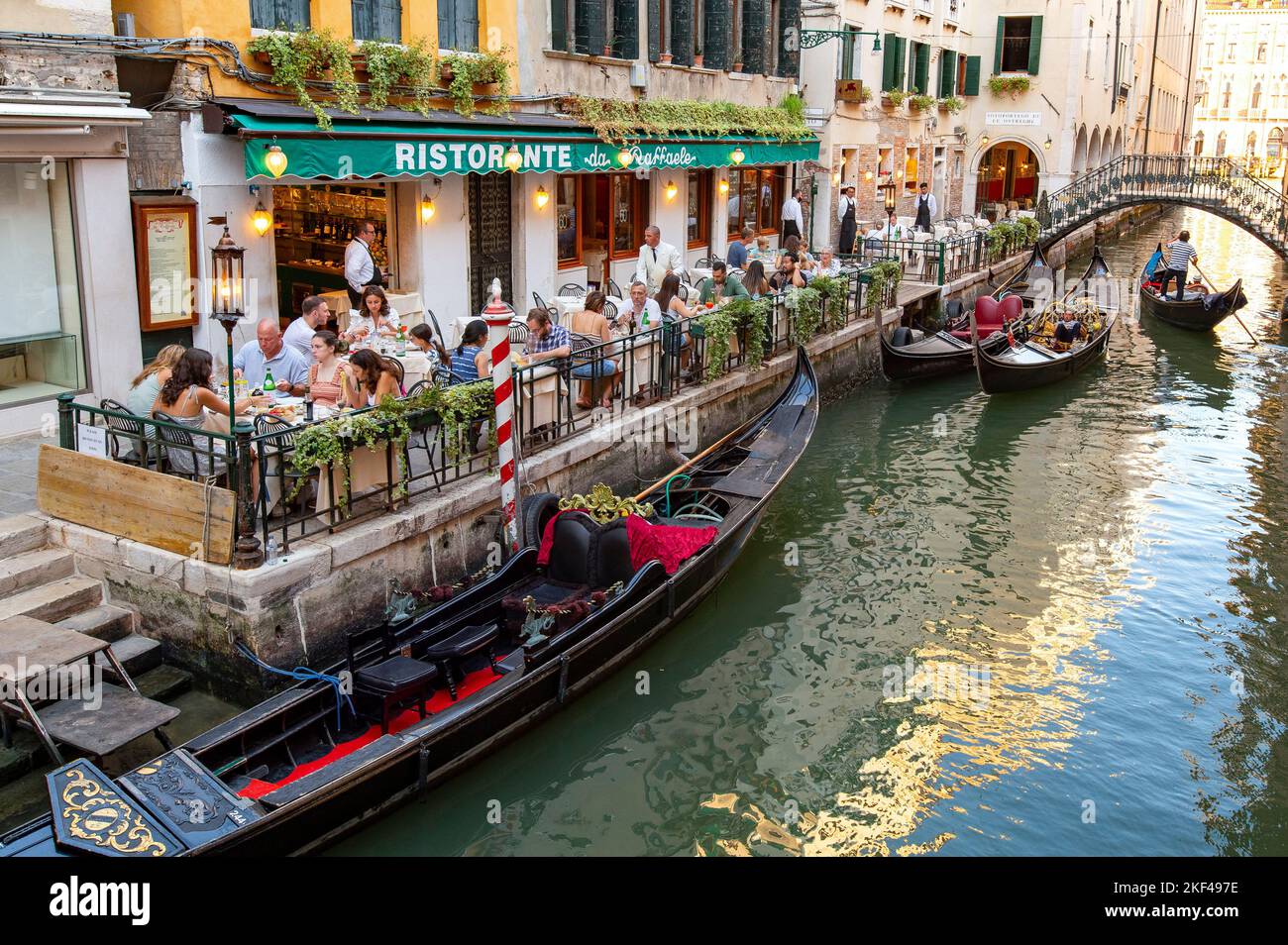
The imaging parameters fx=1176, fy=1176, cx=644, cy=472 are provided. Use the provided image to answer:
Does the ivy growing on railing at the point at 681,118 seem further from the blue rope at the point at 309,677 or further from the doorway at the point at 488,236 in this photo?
the blue rope at the point at 309,677

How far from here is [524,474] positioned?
30.9 feet

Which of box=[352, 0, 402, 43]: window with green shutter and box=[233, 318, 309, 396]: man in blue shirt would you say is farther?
box=[352, 0, 402, 43]: window with green shutter

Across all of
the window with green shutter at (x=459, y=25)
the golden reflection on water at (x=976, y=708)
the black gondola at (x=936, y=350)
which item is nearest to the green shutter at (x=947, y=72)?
the black gondola at (x=936, y=350)

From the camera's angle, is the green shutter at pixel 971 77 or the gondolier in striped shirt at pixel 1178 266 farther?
the green shutter at pixel 971 77

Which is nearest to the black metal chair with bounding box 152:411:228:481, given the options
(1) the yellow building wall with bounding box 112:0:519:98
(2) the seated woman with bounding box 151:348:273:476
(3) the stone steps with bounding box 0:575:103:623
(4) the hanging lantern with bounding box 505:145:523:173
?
(2) the seated woman with bounding box 151:348:273:476

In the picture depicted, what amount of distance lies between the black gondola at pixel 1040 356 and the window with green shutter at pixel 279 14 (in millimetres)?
9894

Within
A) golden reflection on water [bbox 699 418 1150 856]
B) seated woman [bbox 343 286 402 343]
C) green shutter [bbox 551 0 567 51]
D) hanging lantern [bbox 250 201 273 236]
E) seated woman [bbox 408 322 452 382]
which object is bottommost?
golden reflection on water [bbox 699 418 1150 856]

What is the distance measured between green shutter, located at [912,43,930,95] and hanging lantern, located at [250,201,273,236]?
796 inches

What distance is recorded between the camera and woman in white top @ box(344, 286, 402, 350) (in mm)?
9977

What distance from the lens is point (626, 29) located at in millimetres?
15906

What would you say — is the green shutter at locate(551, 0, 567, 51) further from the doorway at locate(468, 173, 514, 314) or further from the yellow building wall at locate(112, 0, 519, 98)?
the yellow building wall at locate(112, 0, 519, 98)

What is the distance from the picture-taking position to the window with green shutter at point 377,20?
37.4 ft

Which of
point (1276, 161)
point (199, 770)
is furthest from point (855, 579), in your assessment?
point (1276, 161)
